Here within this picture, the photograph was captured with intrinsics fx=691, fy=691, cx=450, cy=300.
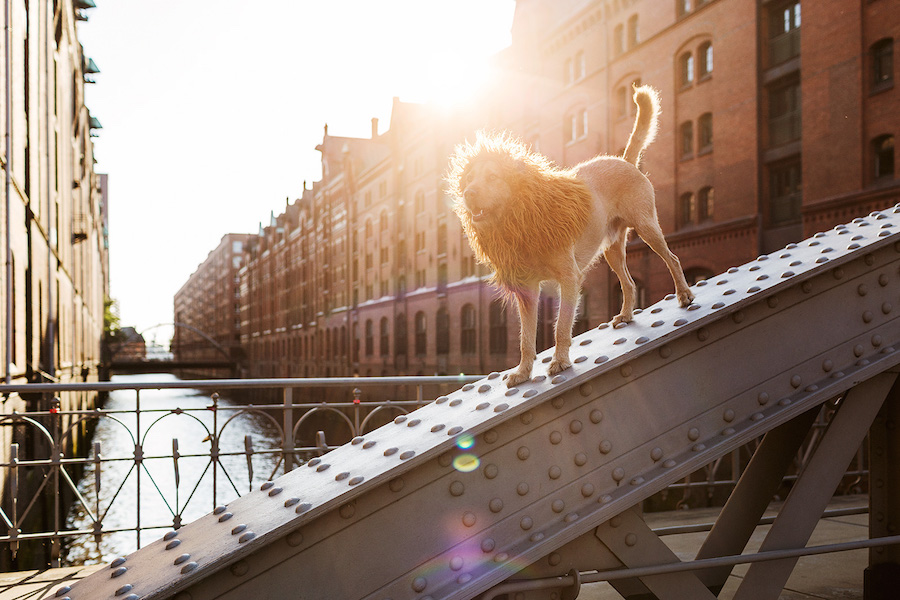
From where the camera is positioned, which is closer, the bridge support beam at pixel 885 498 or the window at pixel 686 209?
the bridge support beam at pixel 885 498

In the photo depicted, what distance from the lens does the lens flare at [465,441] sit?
2494 mm

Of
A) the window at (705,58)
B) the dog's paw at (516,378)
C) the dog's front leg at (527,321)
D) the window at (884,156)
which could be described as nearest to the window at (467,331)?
the window at (705,58)

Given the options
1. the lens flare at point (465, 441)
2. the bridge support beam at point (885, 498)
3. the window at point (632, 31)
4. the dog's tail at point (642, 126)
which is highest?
the window at point (632, 31)

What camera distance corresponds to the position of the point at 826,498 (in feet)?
9.71

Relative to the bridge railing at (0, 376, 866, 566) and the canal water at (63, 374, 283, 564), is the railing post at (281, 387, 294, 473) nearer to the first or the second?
the bridge railing at (0, 376, 866, 566)

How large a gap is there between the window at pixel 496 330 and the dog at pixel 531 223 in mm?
28901

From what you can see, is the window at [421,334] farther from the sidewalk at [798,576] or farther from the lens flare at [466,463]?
the lens flare at [466,463]

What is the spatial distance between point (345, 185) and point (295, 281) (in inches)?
747

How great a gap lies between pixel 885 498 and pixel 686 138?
23.8 m

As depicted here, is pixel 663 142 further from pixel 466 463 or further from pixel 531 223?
pixel 466 463

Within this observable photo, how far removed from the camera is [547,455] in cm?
262

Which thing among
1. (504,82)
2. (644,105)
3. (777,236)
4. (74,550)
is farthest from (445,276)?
(644,105)

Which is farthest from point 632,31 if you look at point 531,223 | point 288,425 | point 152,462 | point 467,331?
point 531,223

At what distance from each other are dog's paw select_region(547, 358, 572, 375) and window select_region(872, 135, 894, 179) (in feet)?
62.6
